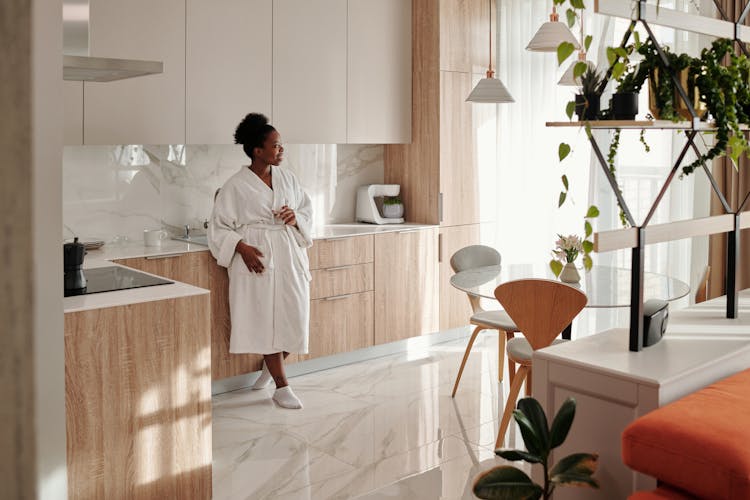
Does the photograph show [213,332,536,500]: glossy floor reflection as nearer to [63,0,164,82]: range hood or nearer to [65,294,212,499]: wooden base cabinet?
[65,294,212,499]: wooden base cabinet

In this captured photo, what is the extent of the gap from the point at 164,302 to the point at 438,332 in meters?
3.18

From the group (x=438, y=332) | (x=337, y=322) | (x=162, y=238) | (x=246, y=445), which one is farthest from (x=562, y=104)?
(x=246, y=445)

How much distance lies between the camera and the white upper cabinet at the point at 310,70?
4871 mm

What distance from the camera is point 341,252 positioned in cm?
494

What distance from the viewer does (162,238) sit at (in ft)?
15.3

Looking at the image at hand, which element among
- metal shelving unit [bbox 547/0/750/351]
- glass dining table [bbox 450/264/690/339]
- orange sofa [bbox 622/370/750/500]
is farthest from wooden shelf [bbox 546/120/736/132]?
glass dining table [bbox 450/264/690/339]

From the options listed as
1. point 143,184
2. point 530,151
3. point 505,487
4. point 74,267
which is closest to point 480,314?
point 530,151

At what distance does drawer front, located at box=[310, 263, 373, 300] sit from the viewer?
4.81 meters

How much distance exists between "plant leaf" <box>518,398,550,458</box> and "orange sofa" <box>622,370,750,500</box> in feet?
0.72

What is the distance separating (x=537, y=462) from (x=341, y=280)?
3.36 m

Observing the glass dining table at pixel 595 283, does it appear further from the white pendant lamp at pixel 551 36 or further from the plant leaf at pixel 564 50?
the plant leaf at pixel 564 50

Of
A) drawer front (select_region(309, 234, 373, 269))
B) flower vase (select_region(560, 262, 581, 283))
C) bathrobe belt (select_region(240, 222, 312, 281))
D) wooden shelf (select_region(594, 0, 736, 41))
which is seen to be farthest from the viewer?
drawer front (select_region(309, 234, 373, 269))

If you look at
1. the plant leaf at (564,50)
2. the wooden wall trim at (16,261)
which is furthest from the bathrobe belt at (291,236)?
the wooden wall trim at (16,261)

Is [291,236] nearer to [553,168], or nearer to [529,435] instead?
[553,168]
